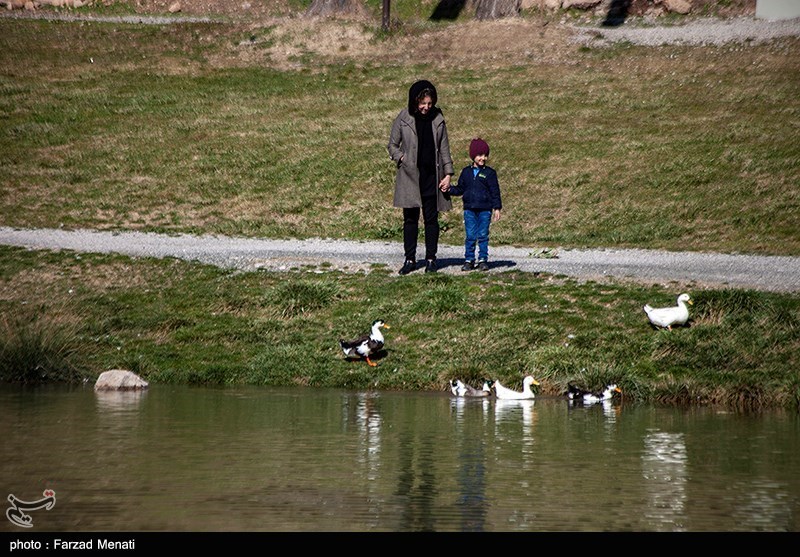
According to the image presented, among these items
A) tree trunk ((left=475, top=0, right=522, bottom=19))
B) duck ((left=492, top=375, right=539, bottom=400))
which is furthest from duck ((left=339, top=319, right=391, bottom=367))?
tree trunk ((left=475, top=0, right=522, bottom=19))

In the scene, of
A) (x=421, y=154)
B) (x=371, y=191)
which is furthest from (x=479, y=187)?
(x=371, y=191)

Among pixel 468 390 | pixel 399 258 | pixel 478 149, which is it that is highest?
pixel 478 149

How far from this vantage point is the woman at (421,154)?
17.2m

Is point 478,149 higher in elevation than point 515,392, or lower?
higher

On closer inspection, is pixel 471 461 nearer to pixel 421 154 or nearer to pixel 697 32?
pixel 421 154

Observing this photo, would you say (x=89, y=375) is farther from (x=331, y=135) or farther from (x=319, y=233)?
(x=331, y=135)

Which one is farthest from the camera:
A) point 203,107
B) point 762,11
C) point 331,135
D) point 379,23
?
point 379,23

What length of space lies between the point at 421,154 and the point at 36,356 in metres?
5.96

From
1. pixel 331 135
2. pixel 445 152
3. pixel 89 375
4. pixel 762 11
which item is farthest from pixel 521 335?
pixel 762 11

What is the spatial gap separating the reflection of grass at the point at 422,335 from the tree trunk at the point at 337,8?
108 feet

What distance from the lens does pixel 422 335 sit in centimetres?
1574

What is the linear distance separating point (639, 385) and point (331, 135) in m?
21.9

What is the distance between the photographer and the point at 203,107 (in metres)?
38.9

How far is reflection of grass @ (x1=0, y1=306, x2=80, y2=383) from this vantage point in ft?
48.0
